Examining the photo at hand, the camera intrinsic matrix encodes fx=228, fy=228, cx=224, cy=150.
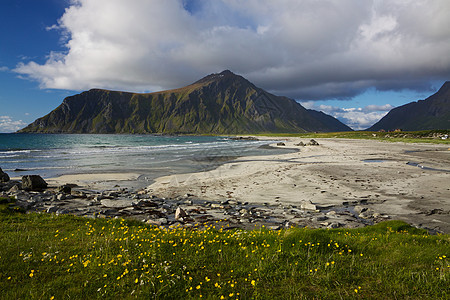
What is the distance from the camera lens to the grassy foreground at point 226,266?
5.82 metres

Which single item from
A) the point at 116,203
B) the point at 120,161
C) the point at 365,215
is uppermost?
the point at 120,161

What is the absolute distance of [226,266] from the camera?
6.97m

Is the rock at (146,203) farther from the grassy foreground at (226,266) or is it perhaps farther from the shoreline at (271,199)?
the grassy foreground at (226,266)

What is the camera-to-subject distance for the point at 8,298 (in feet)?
18.2

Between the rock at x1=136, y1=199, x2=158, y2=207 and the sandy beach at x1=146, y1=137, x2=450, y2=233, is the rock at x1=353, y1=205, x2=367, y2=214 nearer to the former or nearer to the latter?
the sandy beach at x1=146, y1=137, x2=450, y2=233

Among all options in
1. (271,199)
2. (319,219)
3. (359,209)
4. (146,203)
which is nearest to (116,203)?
(146,203)

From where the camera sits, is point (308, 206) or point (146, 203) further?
point (146, 203)

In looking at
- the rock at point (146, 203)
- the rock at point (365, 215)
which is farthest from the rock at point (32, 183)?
the rock at point (365, 215)

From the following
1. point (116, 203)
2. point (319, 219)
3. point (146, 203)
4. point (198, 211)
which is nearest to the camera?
point (319, 219)

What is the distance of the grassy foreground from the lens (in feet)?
19.1

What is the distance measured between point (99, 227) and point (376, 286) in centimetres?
1115

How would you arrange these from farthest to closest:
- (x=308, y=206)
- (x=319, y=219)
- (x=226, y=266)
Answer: (x=308, y=206) < (x=319, y=219) < (x=226, y=266)

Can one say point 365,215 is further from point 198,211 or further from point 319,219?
point 198,211

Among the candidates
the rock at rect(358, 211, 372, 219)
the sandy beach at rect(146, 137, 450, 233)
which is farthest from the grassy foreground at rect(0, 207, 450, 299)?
the sandy beach at rect(146, 137, 450, 233)
